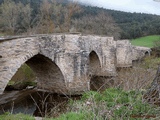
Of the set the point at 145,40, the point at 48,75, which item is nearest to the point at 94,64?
the point at 48,75

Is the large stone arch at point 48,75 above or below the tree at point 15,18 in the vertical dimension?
below

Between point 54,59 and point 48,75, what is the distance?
6.39ft

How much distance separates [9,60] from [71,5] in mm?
17603

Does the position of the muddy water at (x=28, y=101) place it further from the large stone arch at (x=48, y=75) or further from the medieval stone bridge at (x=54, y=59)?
the medieval stone bridge at (x=54, y=59)

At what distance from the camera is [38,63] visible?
476 inches

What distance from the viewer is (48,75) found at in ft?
42.0

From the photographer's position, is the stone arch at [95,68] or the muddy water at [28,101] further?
the stone arch at [95,68]

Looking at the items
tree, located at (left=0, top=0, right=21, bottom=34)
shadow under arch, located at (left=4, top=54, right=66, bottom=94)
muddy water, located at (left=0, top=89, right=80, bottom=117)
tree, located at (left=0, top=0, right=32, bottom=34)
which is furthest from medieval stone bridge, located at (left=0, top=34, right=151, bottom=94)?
tree, located at (left=0, top=0, right=21, bottom=34)

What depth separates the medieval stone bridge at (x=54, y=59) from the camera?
27.4ft

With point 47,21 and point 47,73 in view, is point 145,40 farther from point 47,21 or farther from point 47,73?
point 47,73

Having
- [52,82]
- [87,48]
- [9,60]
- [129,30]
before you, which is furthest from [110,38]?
[129,30]

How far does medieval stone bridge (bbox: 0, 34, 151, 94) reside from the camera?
328 inches

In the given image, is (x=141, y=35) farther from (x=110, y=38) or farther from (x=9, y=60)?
(x=9, y=60)

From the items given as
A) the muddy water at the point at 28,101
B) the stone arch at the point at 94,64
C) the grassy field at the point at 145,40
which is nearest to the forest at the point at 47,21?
the grassy field at the point at 145,40
